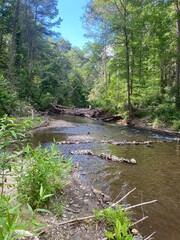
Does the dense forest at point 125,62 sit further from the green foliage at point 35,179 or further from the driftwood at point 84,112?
the green foliage at point 35,179

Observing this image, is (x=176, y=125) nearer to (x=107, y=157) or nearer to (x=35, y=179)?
(x=107, y=157)

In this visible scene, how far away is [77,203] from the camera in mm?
3350

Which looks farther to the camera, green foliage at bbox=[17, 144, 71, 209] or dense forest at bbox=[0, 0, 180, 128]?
dense forest at bbox=[0, 0, 180, 128]

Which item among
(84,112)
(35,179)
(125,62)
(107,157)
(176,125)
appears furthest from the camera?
(84,112)

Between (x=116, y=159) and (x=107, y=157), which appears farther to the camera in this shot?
(x=107, y=157)

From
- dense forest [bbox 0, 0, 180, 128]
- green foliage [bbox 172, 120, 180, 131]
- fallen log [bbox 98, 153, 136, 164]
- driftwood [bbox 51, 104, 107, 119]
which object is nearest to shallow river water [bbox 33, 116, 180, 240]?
fallen log [bbox 98, 153, 136, 164]

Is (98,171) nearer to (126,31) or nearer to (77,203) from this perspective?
(77,203)

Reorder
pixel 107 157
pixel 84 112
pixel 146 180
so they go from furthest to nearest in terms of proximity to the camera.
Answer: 1. pixel 84 112
2. pixel 107 157
3. pixel 146 180

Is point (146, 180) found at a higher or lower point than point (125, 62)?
lower

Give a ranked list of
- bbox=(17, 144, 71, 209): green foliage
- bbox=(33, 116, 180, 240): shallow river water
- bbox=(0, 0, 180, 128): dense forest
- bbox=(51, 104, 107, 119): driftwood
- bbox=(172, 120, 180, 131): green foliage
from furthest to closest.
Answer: bbox=(51, 104, 107, 119): driftwood → bbox=(0, 0, 180, 128): dense forest → bbox=(172, 120, 180, 131): green foliage → bbox=(33, 116, 180, 240): shallow river water → bbox=(17, 144, 71, 209): green foliage

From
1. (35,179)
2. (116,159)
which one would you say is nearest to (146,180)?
(116,159)

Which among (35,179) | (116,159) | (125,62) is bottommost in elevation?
(116,159)

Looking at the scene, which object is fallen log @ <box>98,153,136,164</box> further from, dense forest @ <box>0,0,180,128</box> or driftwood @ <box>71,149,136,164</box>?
dense forest @ <box>0,0,180,128</box>

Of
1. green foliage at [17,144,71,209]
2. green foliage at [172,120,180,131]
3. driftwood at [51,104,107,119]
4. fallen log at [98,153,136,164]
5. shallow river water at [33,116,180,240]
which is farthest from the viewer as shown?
driftwood at [51,104,107,119]
